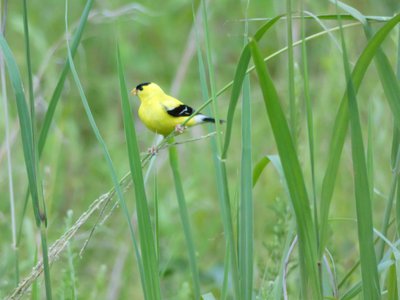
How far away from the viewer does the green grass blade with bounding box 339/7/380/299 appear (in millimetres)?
1125

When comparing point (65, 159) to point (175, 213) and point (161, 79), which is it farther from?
point (161, 79)

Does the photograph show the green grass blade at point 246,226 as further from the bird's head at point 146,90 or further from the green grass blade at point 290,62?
the bird's head at point 146,90

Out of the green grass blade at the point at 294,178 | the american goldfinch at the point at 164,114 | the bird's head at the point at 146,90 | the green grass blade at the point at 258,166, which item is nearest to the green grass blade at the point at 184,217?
the green grass blade at the point at 258,166

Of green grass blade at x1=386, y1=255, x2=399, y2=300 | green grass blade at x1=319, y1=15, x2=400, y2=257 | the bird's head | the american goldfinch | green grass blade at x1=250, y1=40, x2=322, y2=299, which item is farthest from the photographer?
the bird's head

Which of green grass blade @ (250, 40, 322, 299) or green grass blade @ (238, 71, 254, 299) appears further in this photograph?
green grass blade @ (238, 71, 254, 299)

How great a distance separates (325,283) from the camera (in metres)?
1.41

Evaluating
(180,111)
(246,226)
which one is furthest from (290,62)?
(180,111)

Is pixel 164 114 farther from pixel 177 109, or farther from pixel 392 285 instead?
pixel 392 285

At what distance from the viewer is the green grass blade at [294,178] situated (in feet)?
3.56

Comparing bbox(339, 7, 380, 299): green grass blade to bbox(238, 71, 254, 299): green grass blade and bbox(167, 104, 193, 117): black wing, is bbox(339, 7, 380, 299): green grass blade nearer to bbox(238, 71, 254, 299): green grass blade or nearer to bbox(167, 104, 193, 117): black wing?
bbox(238, 71, 254, 299): green grass blade

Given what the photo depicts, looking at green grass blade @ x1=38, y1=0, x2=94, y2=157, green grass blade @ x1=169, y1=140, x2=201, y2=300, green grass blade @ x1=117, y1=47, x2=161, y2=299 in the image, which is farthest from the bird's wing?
green grass blade @ x1=117, y1=47, x2=161, y2=299

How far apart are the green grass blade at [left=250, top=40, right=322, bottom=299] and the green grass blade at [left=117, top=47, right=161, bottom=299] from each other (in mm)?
225

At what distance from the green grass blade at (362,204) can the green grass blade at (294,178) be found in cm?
7

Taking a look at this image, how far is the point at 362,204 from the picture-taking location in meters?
1.17
